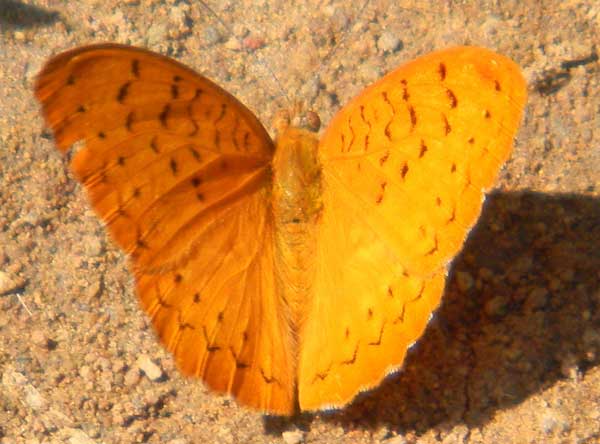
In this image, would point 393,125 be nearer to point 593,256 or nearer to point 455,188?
point 455,188

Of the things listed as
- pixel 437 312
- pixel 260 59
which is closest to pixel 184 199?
pixel 437 312

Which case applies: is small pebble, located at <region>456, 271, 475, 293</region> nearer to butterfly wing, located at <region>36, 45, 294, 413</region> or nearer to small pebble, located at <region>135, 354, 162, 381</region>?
butterfly wing, located at <region>36, 45, 294, 413</region>

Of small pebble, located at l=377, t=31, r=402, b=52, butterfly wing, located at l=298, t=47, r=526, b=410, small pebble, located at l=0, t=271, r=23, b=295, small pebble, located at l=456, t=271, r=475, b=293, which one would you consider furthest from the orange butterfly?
small pebble, located at l=377, t=31, r=402, b=52

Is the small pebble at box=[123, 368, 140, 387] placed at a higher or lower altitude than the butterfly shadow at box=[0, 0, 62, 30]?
lower

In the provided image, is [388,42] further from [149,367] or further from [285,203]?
[149,367]

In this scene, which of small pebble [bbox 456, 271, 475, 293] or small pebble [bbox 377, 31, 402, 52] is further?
small pebble [bbox 377, 31, 402, 52]

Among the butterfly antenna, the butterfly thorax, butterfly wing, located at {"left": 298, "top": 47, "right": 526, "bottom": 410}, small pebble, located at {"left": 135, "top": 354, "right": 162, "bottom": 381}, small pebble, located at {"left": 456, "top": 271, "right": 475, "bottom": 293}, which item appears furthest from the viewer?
the butterfly antenna

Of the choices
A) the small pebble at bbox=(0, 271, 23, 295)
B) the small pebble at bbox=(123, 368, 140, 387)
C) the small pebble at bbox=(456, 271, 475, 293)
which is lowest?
the small pebble at bbox=(123, 368, 140, 387)

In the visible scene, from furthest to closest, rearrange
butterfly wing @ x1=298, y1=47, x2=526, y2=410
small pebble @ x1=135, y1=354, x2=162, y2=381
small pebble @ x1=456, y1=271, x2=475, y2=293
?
1. small pebble @ x1=456, y1=271, x2=475, y2=293
2. small pebble @ x1=135, y1=354, x2=162, y2=381
3. butterfly wing @ x1=298, y1=47, x2=526, y2=410
